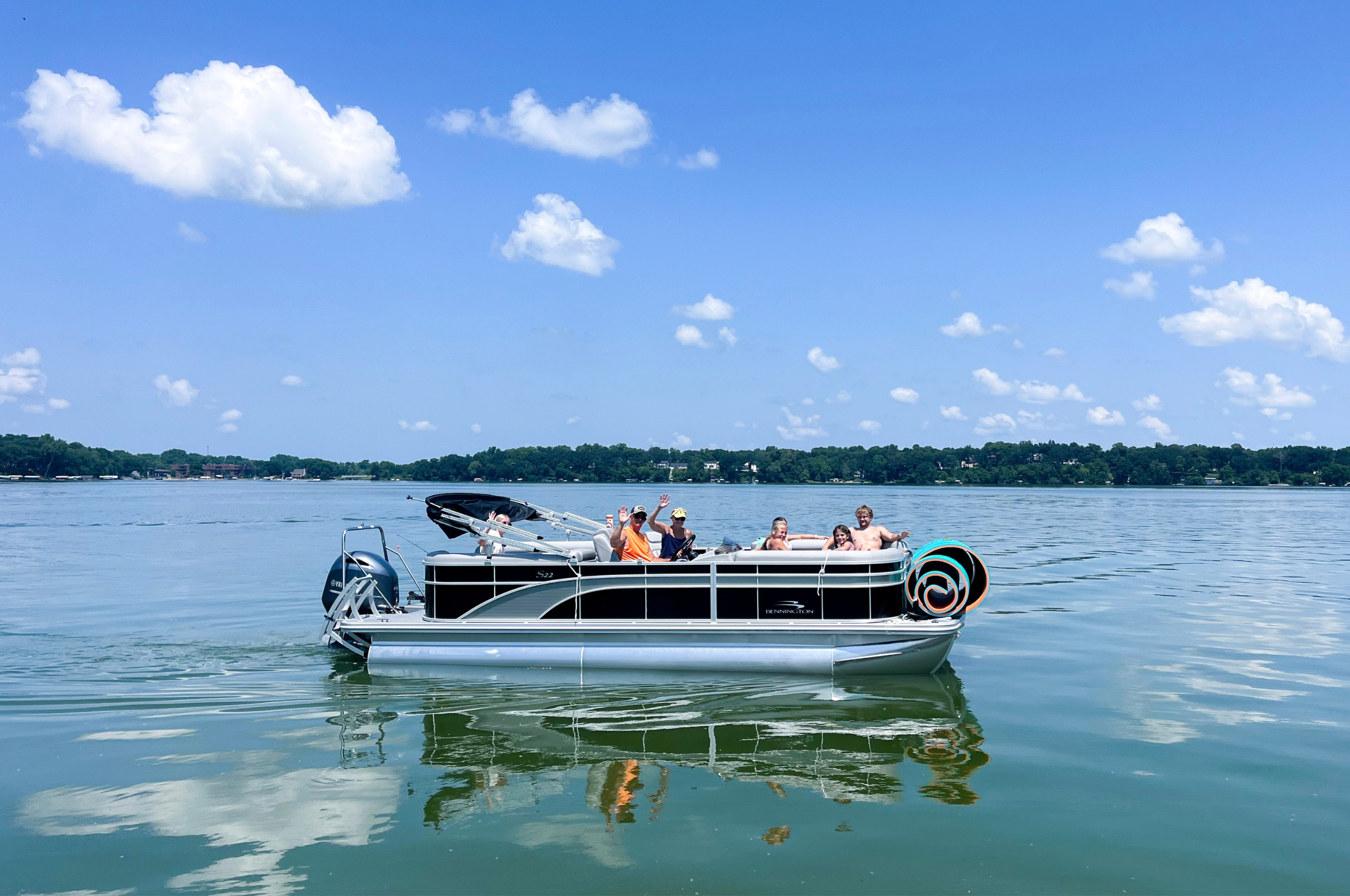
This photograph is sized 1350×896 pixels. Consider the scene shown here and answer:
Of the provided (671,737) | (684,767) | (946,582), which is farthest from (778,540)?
(684,767)

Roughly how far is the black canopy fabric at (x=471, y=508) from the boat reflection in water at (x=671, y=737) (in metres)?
1.88

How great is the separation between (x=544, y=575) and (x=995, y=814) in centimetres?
598

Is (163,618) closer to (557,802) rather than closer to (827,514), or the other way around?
(557,802)

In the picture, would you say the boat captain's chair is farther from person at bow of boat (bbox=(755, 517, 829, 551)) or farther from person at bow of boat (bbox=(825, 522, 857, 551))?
person at bow of boat (bbox=(825, 522, 857, 551))

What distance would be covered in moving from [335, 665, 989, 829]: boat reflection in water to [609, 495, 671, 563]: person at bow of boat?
1456mm

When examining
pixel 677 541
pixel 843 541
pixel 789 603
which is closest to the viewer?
pixel 789 603

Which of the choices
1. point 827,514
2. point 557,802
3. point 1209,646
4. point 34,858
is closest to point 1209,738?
point 1209,646

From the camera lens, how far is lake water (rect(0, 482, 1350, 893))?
6.00 metres

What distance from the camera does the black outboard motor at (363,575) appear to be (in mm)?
12641

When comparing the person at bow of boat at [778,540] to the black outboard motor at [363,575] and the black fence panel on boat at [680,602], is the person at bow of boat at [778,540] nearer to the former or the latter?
the black fence panel on boat at [680,602]

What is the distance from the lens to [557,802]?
281 inches

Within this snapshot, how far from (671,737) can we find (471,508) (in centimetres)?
462

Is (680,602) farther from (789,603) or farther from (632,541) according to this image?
(789,603)

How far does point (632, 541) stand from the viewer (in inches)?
446
